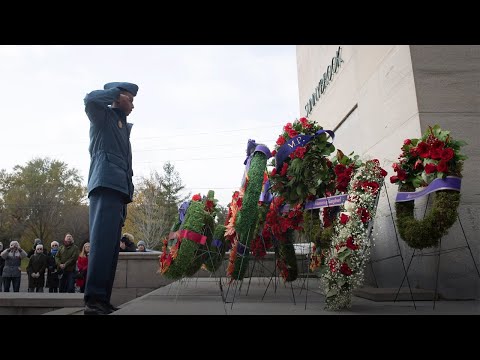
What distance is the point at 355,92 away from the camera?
882 cm

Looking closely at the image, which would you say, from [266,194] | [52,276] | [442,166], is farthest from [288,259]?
[52,276]

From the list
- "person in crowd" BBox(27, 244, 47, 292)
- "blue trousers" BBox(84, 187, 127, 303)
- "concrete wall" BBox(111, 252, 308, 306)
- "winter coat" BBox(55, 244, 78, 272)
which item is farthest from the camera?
"person in crowd" BBox(27, 244, 47, 292)

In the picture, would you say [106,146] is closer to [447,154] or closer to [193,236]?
[193,236]

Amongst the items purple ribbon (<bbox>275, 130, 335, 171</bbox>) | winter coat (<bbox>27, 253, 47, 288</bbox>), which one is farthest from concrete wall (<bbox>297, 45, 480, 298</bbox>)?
winter coat (<bbox>27, 253, 47, 288</bbox>)

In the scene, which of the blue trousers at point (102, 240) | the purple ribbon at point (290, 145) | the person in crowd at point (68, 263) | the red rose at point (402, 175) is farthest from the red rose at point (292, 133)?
the person in crowd at point (68, 263)

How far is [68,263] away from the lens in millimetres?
9414

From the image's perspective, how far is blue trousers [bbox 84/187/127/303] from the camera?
412cm

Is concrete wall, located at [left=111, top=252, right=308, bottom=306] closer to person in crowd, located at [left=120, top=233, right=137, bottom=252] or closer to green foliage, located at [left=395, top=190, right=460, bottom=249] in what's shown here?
person in crowd, located at [left=120, top=233, right=137, bottom=252]

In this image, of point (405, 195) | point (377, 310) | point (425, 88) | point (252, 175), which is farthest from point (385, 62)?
point (377, 310)

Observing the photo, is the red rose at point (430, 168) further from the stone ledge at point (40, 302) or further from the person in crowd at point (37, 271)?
the person in crowd at point (37, 271)

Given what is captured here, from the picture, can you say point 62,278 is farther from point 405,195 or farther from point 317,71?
point 317,71

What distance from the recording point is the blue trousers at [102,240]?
412 cm

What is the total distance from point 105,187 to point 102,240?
57 centimetres
